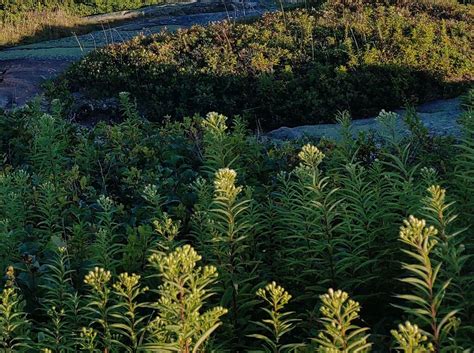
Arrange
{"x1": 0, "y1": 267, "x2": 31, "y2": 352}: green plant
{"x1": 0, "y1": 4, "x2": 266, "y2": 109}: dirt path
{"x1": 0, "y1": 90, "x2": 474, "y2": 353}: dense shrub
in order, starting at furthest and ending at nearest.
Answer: {"x1": 0, "y1": 4, "x2": 266, "y2": 109}: dirt path, {"x1": 0, "y1": 267, "x2": 31, "y2": 352}: green plant, {"x1": 0, "y1": 90, "x2": 474, "y2": 353}: dense shrub

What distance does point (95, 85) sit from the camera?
10.1 meters

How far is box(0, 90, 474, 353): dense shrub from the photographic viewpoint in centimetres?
196

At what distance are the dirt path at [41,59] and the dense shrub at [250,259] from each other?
514cm

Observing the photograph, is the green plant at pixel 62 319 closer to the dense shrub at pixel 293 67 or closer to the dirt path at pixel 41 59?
the dense shrub at pixel 293 67

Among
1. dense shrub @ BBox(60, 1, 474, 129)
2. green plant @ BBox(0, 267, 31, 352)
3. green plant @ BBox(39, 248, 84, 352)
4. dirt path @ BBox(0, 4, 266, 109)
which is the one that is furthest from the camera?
dirt path @ BBox(0, 4, 266, 109)

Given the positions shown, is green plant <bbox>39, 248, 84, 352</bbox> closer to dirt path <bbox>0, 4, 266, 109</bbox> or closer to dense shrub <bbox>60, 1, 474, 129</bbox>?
dense shrub <bbox>60, 1, 474, 129</bbox>

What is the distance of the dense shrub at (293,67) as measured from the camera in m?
9.09

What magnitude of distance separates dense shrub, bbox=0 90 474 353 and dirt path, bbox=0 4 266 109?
5145mm

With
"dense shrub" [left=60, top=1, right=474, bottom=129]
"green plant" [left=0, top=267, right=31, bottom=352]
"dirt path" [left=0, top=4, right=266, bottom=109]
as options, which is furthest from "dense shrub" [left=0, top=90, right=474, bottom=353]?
"dirt path" [left=0, top=4, right=266, bottom=109]

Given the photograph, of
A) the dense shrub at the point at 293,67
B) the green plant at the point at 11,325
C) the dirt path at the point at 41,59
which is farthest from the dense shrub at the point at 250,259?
the dirt path at the point at 41,59

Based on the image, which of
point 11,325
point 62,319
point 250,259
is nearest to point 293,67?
point 250,259

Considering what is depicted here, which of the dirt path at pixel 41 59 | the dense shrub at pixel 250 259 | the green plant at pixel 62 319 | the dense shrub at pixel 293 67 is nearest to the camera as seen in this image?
the dense shrub at pixel 250 259

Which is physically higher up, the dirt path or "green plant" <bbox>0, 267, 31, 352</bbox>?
"green plant" <bbox>0, 267, 31, 352</bbox>

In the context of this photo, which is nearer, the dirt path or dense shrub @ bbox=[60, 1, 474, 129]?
dense shrub @ bbox=[60, 1, 474, 129]
